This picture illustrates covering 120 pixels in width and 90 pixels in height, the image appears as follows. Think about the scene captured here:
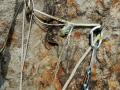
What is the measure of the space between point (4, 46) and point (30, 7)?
39cm

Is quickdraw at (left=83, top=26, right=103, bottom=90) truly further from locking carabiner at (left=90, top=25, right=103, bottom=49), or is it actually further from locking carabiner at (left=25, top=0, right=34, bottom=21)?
locking carabiner at (left=25, top=0, right=34, bottom=21)

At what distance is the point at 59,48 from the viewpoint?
10.8ft

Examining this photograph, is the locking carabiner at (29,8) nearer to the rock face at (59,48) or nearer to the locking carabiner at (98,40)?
the rock face at (59,48)

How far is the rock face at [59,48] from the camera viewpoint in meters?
3.15

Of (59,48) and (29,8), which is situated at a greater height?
(29,8)

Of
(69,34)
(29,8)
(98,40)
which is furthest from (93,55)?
(29,8)

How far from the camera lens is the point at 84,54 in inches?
125

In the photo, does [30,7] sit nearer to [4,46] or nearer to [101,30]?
[4,46]

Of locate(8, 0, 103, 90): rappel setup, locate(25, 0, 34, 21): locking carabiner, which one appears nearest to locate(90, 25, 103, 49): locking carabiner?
locate(8, 0, 103, 90): rappel setup

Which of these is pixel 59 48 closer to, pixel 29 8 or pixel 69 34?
pixel 69 34

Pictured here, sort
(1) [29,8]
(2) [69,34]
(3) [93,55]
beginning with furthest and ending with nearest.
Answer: (1) [29,8]
(2) [69,34]
(3) [93,55]

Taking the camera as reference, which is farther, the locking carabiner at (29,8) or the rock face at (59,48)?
the locking carabiner at (29,8)

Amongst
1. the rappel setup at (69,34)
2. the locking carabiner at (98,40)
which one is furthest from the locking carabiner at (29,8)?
the locking carabiner at (98,40)

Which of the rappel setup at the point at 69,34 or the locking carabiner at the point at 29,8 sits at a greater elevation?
the locking carabiner at the point at 29,8
